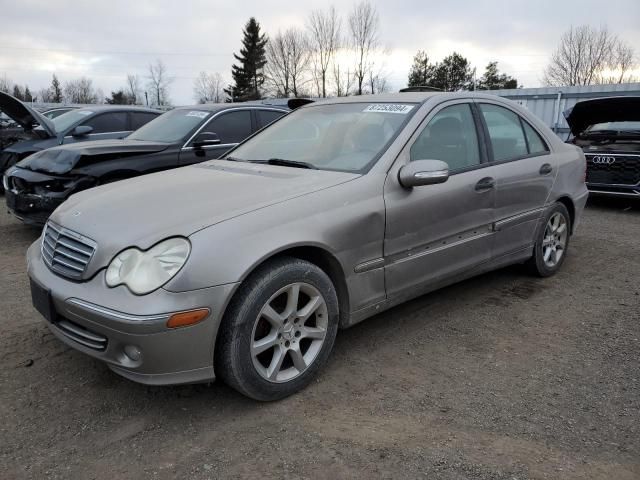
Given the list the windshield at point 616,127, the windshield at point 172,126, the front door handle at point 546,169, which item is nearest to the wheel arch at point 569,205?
the front door handle at point 546,169

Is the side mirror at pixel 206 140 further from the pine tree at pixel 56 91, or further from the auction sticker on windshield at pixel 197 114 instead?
the pine tree at pixel 56 91

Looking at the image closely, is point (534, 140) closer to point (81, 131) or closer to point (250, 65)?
point (81, 131)

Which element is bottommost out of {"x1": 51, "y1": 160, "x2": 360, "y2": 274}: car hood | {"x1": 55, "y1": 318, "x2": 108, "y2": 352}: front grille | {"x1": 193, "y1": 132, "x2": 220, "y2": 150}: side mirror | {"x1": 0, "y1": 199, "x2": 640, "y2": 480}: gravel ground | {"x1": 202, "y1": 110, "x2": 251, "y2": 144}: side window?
{"x1": 0, "y1": 199, "x2": 640, "y2": 480}: gravel ground

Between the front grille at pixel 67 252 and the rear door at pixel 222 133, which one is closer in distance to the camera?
the front grille at pixel 67 252

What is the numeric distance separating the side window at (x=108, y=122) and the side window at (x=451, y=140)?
660 cm

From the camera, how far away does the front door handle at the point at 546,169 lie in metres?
4.33

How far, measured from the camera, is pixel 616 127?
814 cm

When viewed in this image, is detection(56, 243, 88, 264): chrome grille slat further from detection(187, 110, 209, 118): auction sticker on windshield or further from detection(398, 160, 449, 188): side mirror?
detection(187, 110, 209, 118): auction sticker on windshield

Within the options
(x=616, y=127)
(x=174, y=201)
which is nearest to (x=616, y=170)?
(x=616, y=127)

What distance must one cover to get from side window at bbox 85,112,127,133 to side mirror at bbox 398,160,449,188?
6866 millimetres

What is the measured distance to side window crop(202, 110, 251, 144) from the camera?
6.84m

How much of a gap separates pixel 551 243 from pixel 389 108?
6.93 feet

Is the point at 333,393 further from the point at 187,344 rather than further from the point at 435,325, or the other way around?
the point at 435,325

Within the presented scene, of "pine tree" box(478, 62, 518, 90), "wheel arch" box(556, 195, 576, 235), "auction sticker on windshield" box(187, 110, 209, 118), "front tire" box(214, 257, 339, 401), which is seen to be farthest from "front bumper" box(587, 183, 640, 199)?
"pine tree" box(478, 62, 518, 90)
